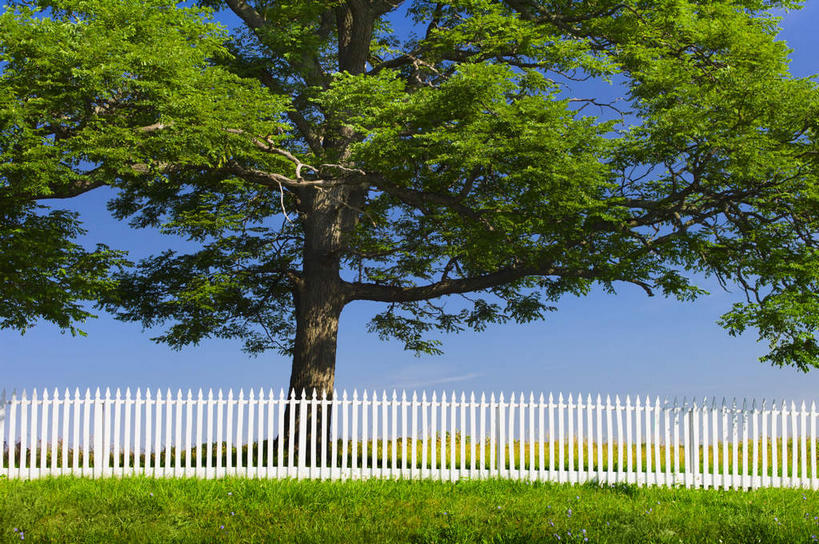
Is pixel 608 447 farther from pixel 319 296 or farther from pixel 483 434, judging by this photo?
pixel 319 296

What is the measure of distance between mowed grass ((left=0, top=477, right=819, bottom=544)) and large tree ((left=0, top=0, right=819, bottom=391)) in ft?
13.9

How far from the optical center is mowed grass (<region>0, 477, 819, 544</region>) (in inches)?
348

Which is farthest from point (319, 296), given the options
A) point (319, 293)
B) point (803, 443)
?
point (803, 443)

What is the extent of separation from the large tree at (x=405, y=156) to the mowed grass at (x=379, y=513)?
167 inches

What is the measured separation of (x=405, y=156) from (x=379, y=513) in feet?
22.2

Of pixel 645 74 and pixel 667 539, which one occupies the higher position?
pixel 645 74

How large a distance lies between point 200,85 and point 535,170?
664 cm

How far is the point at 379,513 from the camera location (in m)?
9.84

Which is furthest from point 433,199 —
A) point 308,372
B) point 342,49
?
point 342,49

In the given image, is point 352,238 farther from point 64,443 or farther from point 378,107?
point 64,443

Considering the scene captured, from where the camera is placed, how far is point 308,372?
1656 centimetres

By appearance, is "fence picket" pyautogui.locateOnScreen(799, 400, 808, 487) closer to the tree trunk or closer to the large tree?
the large tree

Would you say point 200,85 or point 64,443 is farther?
point 200,85

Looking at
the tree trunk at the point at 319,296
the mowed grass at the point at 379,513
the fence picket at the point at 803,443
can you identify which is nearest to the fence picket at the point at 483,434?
the mowed grass at the point at 379,513
